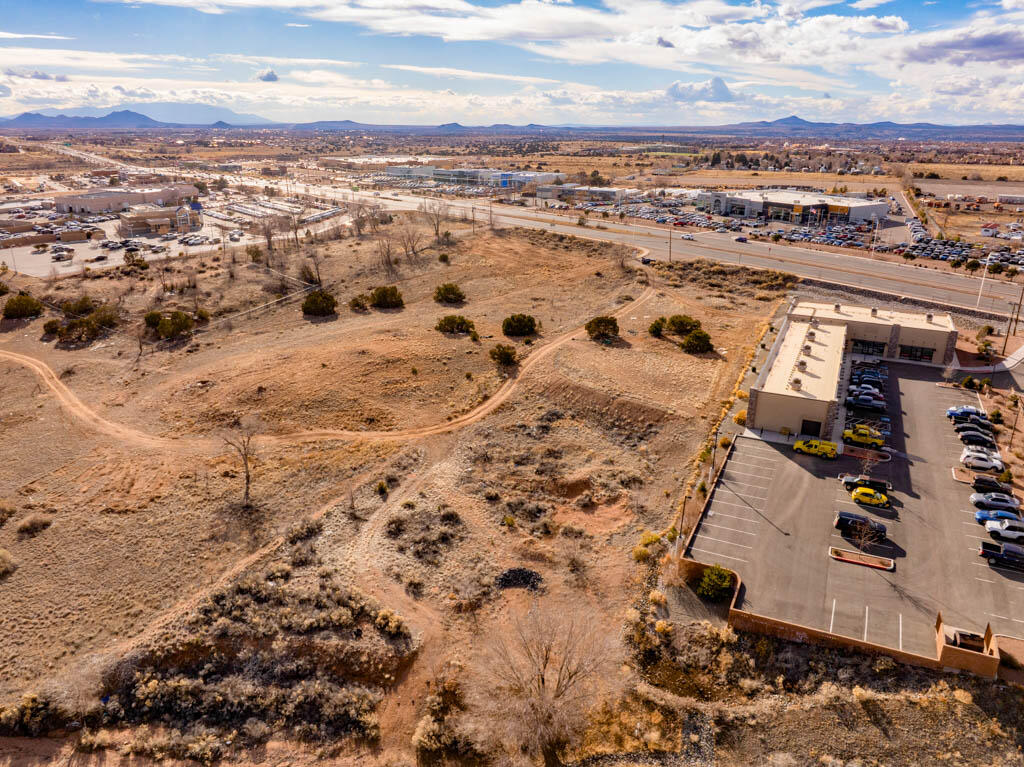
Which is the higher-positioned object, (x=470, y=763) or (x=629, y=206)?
(x=629, y=206)

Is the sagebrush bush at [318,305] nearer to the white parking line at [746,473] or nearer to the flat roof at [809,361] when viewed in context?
the flat roof at [809,361]

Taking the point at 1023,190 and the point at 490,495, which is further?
the point at 1023,190

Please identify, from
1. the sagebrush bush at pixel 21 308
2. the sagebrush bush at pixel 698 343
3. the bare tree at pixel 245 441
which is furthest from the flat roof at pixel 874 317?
the sagebrush bush at pixel 21 308

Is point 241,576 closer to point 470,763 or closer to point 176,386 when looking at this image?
point 470,763

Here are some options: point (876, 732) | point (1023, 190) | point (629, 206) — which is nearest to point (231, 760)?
point (876, 732)

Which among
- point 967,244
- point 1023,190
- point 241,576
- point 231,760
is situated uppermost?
point 1023,190

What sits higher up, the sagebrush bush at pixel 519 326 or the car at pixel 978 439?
the sagebrush bush at pixel 519 326
